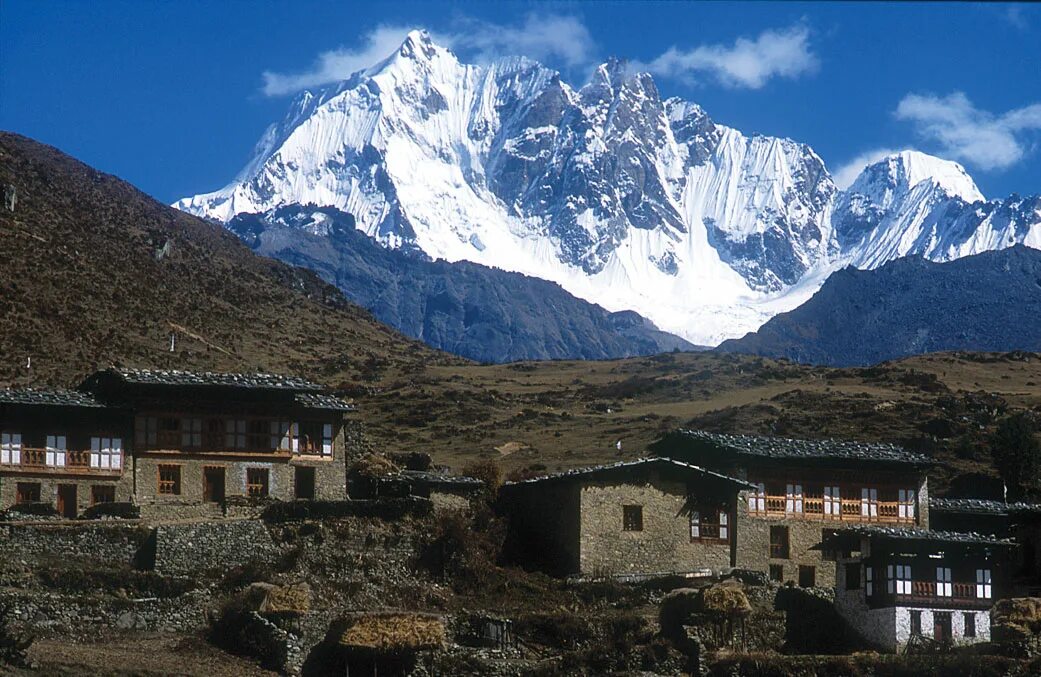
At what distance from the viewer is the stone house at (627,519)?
66.8 metres

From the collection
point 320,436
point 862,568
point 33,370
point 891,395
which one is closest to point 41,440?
point 320,436

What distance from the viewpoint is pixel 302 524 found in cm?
6372

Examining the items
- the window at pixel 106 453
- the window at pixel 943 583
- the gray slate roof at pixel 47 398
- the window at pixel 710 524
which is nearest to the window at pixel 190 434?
the window at pixel 106 453

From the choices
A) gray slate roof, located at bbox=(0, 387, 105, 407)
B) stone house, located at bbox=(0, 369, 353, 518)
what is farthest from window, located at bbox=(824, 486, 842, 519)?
gray slate roof, located at bbox=(0, 387, 105, 407)

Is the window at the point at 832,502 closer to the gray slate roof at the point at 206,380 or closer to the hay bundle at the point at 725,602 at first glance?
the hay bundle at the point at 725,602

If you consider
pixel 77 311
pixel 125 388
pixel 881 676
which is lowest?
pixel 881 676

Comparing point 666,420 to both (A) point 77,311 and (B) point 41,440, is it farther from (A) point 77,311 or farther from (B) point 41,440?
(B) point 41,440

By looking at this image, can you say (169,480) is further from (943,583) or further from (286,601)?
(943,583)

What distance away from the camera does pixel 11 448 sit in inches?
2621

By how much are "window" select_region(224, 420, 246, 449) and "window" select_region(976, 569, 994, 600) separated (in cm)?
2930

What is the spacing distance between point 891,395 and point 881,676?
77781mm

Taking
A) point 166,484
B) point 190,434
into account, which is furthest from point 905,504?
point 166,484

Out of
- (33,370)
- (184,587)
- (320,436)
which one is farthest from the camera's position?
(33,370)

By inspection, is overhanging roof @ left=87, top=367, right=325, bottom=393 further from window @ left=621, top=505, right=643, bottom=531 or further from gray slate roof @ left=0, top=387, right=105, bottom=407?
window @ left=621, top=505, right=643, bottom=531
